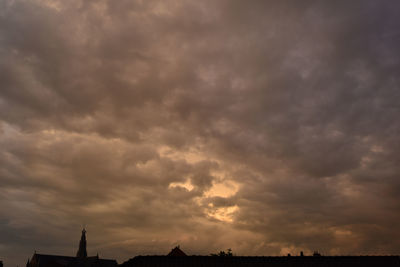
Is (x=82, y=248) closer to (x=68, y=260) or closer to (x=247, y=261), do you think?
(x=68, y=260)

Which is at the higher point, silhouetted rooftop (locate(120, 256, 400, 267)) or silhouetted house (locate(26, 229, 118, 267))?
silhouetted rooftop (locate(120, 256, 400, 267))

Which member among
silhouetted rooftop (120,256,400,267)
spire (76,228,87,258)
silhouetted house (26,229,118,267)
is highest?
silhouetted rooftop (120,256,400,267)

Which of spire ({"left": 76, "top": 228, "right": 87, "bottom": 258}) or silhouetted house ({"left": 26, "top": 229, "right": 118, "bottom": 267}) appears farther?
spire ({"left": 76, "top": 228, "right": 87, "bottom": 258})

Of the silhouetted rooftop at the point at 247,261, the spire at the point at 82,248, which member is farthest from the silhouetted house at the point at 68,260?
the silhouetted rooftop at the point at 247,261

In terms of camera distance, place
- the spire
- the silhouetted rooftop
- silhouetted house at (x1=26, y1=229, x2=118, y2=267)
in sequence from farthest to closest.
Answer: the spire
silhouetted house at (x1=26, y1=229, x2=118, y2=267)
the silhouetted rooftop

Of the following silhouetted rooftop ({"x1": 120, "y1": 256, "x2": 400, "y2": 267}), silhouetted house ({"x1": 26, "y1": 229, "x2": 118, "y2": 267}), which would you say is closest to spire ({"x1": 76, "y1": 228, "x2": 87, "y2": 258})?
silhouetted house ({"x1": 26, "y1": 229, "x2": 118, "y2": 267})

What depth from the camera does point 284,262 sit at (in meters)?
37.6

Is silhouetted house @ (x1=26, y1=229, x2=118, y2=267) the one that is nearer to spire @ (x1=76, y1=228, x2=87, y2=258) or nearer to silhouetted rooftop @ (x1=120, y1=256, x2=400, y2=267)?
spire @ (x1=76, y1=228, x2=87, y2=258)

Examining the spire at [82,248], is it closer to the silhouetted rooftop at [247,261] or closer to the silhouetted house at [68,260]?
the silhouetted house at [68,260]

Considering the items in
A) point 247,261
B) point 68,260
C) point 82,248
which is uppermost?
point 247,261

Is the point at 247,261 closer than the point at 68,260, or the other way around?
the point at 247,261

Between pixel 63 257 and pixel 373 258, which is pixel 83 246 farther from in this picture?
pixel 373 258

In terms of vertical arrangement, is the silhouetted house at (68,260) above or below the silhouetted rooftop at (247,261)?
below

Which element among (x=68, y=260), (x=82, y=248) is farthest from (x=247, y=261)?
(x=82, y=248)
